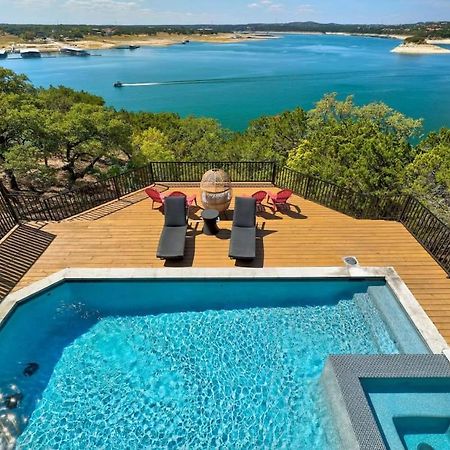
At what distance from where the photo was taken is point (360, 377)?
4801mm

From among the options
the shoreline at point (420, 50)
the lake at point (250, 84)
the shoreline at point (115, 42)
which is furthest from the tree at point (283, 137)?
the shoreline at point (115, 42)

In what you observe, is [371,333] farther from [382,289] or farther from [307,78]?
[307,78]

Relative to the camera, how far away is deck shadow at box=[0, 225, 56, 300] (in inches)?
267

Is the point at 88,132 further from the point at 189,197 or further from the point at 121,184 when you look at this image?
the point at 189,197

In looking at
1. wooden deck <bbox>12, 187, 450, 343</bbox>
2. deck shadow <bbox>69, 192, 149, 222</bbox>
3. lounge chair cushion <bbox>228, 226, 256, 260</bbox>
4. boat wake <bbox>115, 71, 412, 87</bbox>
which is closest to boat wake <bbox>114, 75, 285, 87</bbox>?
boat wake <bbox>115, 71, 412, 87</bbox>

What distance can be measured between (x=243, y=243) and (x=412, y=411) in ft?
13.9

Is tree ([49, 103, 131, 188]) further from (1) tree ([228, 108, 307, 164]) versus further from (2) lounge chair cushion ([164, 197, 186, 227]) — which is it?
(2) lounge chair cushion ([164, 197, 186, 227])

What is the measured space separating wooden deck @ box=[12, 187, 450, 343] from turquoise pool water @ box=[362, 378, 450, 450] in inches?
61.1

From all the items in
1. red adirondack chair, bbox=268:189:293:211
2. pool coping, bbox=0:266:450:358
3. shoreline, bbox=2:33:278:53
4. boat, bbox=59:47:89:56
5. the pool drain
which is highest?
red adirondack chair, bbox=268:189:293:211

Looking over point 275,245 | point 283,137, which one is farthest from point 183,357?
point 283,137

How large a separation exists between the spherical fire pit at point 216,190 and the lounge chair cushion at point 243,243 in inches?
46.8

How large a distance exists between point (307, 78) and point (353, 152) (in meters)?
57.4

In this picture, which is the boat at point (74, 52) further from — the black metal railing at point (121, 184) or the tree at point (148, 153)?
the black metal railing at point (121, 184)

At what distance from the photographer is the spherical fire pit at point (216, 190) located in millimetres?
8656
